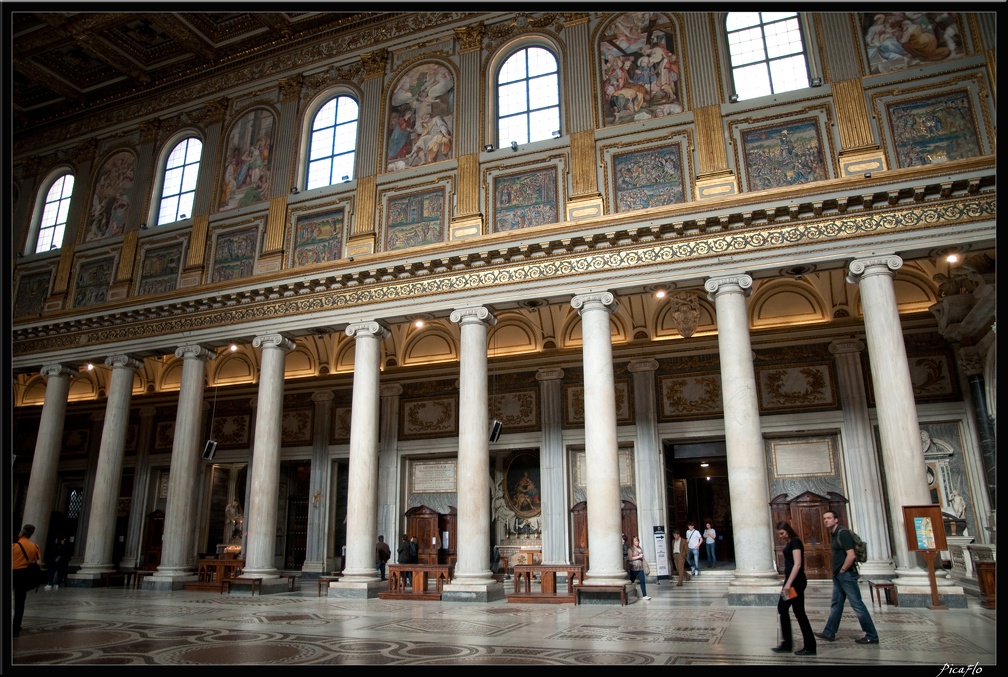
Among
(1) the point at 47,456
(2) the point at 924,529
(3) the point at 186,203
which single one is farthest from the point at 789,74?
(1) the point at 47,456

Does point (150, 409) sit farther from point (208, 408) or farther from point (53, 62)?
point (53, 62)

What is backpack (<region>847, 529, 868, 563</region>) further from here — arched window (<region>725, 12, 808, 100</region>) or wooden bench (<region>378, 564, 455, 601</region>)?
arched window (<region>725, 12, 808, 100</region>)

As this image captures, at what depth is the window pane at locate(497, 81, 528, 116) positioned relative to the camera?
53.3ft

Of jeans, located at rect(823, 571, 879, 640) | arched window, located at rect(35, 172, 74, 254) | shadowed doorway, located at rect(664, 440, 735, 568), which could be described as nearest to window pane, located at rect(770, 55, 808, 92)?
shadowed doorway, located at rect(664, 440, 735, 568)

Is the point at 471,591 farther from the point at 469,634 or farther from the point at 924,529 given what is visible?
the point at 924,529

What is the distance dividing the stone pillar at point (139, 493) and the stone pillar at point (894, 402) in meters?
20.9

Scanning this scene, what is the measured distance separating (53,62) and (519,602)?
20003 mm

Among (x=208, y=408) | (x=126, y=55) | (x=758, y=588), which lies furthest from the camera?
(x=208, y=408)

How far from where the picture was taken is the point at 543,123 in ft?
52.1

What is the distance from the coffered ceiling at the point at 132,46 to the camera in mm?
18297

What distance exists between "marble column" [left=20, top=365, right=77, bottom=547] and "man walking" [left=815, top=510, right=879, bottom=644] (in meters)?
17.9

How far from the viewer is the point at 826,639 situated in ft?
24.1

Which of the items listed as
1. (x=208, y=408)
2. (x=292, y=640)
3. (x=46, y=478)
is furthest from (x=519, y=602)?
(x=208, y=408)

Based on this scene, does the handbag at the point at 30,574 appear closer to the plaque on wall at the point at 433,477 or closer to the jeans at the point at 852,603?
the jeans at the point at 852,603
